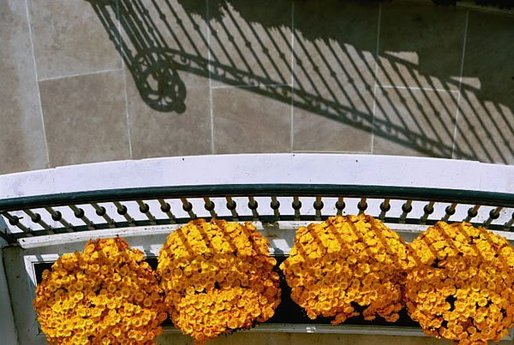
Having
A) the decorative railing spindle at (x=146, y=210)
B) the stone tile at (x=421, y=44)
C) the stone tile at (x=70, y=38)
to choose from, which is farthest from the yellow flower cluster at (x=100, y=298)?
the stone tile at (x=421, y=44)

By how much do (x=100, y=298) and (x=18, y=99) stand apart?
4158 millimetres

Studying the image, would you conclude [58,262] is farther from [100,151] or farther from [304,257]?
[100,151]

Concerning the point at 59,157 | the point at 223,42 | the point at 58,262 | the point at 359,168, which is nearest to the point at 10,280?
the point at 58,262

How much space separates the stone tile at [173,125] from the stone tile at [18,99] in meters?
1.23

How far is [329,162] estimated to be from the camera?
5809mm

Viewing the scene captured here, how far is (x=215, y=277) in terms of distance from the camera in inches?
203

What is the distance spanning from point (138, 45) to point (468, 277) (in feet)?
16.6

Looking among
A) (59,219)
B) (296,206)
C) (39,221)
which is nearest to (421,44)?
(296,206)

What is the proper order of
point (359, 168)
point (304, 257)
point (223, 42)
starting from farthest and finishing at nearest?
point (223, 42), point (359, 168), point (304, 257)

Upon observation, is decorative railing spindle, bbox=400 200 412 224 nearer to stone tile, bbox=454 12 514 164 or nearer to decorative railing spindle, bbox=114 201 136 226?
decorative railing spindle, bbox=114 201 136 226

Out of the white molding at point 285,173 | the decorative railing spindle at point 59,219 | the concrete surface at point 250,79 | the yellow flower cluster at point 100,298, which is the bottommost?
the yellow flower cluster at point 100,298

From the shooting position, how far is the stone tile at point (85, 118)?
8.38 metres

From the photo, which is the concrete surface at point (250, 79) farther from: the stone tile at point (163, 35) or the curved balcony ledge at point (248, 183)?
the curved balcony ledge at point (248, 183)

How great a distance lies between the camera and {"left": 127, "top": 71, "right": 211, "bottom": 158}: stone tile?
8344 mm
